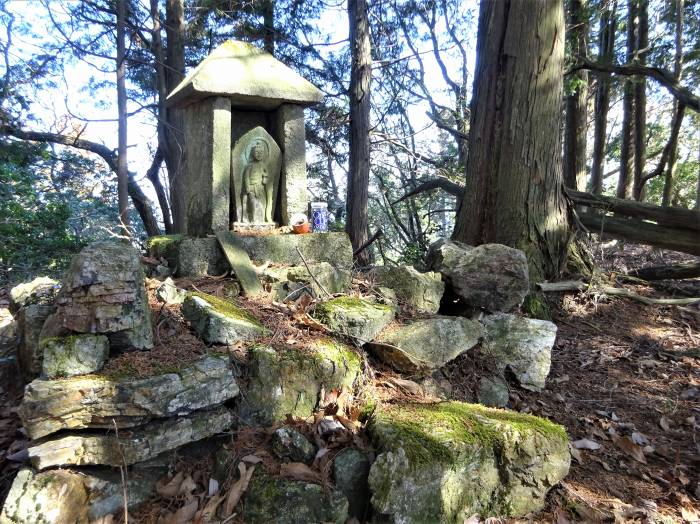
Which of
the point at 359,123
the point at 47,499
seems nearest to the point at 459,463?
the point at 47,499

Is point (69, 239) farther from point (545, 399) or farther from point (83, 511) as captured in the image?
point (545, 399)

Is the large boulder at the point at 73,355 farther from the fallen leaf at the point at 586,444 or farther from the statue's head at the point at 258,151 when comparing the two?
the fallen leaf at the point at 586,444

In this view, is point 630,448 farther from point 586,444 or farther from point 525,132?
point 525,132

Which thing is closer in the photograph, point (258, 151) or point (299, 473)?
point (299, 473)

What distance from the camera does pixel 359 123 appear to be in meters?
7.87

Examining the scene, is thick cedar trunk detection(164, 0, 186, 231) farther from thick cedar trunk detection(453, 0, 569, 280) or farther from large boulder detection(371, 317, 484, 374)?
large boulder detection(371, 317, 484, 374)

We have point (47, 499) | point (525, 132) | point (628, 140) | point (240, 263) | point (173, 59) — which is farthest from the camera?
point (628, 140)

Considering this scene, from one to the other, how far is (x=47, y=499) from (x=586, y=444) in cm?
324

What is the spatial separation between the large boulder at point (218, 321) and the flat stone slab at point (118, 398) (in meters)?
0.29

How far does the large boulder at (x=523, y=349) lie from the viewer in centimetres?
390

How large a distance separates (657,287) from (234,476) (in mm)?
5548

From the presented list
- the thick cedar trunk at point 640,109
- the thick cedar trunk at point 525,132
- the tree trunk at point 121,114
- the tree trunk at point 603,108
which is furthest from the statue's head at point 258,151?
the thick cedar trunk at point 640,109

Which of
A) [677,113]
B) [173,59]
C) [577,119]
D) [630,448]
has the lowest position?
[630,448]

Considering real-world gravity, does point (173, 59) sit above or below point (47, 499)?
above
